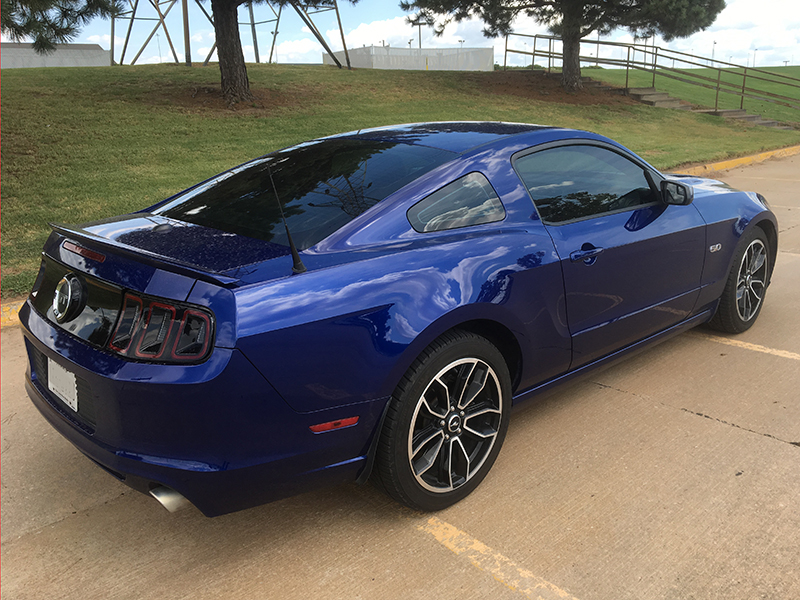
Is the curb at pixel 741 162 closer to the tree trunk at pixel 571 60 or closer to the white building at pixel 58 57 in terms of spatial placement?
the tree trunk at pixel 571 60

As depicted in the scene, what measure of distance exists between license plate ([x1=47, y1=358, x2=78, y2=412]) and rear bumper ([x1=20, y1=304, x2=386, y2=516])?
0.16 feet

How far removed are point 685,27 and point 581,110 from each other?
3.98 m

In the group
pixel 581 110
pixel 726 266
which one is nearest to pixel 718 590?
pixel 726 266

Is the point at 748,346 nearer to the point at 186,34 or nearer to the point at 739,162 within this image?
the point at 739,162

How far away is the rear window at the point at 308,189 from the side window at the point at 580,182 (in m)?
0.51

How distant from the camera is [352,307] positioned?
2303mm

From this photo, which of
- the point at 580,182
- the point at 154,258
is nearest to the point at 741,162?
the point at 580,182

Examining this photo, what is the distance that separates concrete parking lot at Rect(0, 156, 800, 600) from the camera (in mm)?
2352

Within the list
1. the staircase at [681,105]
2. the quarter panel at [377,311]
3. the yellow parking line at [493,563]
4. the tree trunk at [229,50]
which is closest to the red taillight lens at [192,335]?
the quarter panel at [377,311]

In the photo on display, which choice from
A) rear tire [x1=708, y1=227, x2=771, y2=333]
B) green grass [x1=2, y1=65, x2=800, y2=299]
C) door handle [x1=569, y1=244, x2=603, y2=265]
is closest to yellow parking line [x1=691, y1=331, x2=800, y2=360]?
rear tire [x1=708, y1=227, x2=771, y2=333]

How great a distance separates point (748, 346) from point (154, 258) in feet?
12.9

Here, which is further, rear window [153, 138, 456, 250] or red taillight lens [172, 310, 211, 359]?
rear window [153, 138, 456, 250]

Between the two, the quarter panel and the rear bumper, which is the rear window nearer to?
the quarter panel

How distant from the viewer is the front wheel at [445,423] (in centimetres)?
250
